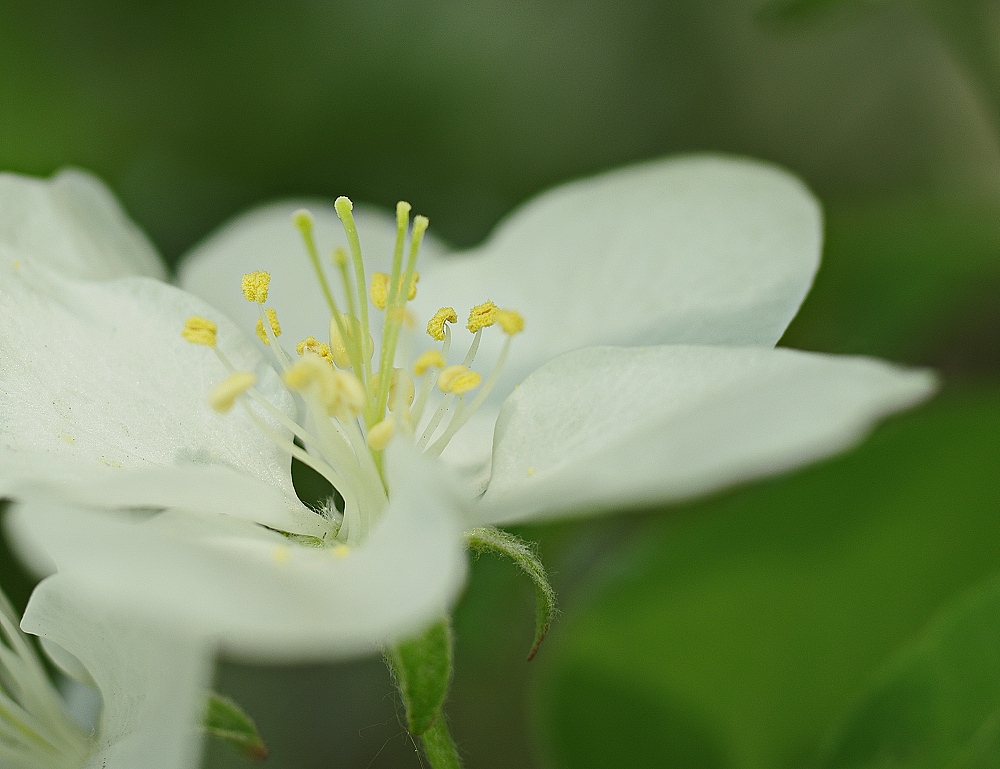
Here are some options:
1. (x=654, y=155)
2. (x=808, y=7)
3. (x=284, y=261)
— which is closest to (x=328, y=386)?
(x=284, y=261)

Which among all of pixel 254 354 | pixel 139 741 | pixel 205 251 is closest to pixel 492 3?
pixel 205 251

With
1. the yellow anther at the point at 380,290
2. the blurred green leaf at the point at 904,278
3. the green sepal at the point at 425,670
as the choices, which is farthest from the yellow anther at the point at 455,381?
the blurred green leaf at the point at 904,278

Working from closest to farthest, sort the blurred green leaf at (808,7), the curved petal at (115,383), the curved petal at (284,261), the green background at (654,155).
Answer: the curved petal at (115,383) → the green background at (654,155) → the curved petal at (284,261) → the blurred green leaf at (808,7)

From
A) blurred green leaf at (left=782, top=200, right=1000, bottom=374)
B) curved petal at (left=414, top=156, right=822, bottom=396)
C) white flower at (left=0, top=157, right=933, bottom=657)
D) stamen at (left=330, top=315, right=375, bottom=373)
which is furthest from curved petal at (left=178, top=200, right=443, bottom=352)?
blurred green leaf at (left=782, top=200, right=1000, bottom=374)

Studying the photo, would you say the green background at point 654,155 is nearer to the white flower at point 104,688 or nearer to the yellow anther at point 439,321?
the white flower at point 104,688

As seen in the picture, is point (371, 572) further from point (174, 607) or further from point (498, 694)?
point (498, 694)

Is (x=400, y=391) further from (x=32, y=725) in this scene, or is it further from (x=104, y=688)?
(x=32, y=725)
